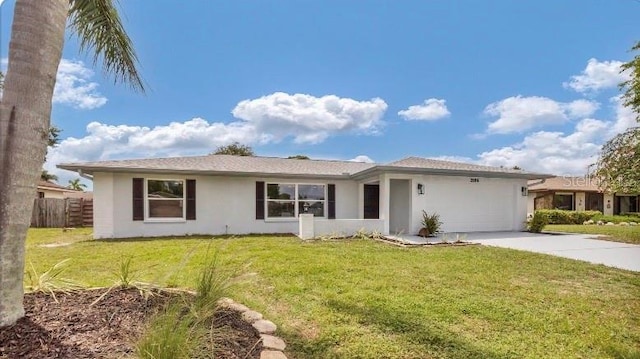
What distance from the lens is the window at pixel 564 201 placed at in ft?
94.5

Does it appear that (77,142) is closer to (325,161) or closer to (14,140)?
(325,161)

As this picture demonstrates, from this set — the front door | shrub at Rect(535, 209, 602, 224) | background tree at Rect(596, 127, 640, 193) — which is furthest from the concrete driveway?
shrub at Rect(535, 209, 602, 224)

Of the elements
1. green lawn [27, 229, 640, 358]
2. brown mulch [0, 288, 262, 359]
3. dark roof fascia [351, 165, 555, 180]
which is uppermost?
dark roof fascia [351, 165, 555, 180]

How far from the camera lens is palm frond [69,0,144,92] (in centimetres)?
449

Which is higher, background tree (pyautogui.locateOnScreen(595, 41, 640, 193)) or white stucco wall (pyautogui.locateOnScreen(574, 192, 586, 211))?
background tree (pyautogui.locateOnScreen(595, 41, 640, 193))

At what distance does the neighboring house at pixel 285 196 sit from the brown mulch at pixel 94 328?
31.3ft

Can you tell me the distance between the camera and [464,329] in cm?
398

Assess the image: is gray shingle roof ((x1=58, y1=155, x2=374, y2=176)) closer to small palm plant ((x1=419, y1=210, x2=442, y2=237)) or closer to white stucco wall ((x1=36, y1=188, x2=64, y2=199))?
small palm plant ((x1=419, y1=210, x2=442, y2=237))

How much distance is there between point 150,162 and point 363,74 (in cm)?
935

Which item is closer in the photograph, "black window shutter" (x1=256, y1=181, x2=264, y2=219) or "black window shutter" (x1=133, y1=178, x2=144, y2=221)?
"black window shutter" (x1=133, y1=178, x2=144, y2=221)

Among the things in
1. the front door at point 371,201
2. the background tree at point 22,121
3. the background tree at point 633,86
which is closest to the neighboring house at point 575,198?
the background tree at point 633,86

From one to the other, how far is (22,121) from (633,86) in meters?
17.9

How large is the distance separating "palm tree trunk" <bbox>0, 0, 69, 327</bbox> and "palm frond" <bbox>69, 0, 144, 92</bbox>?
1.83 meters

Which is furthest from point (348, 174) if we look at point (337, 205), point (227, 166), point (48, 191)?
point (48, 191)
